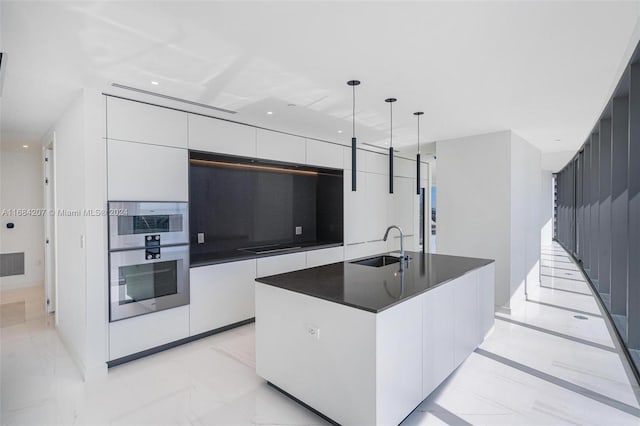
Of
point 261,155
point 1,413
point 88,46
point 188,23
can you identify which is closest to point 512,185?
point 261,155

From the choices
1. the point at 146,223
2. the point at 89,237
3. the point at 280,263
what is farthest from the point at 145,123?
the point at 280,263

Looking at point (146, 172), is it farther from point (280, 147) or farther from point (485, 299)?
point (485, 299)

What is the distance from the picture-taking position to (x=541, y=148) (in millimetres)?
6445

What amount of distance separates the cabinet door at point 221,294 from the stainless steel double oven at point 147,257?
159 millimetres

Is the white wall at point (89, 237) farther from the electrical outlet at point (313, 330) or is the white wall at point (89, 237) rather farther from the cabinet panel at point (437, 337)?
the cabinet panel at point (437, 337)

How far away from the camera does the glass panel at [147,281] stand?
3123mm

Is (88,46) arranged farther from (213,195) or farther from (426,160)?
(426,160)

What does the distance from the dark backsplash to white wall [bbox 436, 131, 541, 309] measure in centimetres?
173

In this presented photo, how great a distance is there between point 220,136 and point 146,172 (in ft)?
3.16

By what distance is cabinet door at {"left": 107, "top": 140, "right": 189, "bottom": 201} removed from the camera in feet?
10.1

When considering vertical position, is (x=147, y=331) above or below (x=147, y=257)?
below

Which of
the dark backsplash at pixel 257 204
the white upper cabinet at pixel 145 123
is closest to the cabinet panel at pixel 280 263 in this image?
the dark backsplash at pixel 257 204

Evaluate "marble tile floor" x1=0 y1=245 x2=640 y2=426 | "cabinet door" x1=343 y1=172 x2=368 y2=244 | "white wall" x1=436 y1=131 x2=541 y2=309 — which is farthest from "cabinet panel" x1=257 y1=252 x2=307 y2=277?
"white wall" x1=436 y1=131 x2=541 y2=309

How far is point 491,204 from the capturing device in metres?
4.82
